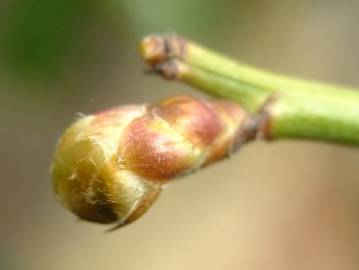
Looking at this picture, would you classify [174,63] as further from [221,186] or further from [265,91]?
[221,186]

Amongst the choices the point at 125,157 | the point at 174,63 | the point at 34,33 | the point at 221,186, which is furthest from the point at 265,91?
the point at 221,186

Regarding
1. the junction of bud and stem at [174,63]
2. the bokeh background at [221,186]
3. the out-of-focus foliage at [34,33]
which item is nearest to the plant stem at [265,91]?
the junction of bud and stem at [174,63]

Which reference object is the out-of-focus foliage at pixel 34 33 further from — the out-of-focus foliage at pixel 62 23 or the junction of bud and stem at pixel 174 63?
the junction of bud and stem at pixel 174 63

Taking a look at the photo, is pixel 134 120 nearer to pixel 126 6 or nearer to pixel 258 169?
pixel 126 6

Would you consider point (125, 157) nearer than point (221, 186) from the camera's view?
Yes

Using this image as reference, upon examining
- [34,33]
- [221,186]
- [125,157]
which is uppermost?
[34,33]

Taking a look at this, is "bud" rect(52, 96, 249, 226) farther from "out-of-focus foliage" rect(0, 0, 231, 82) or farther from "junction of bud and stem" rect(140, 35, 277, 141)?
"out-of-focus foliage" rect(0, 0, 231, 82)

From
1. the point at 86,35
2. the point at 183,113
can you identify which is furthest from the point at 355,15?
the point at 183,113
